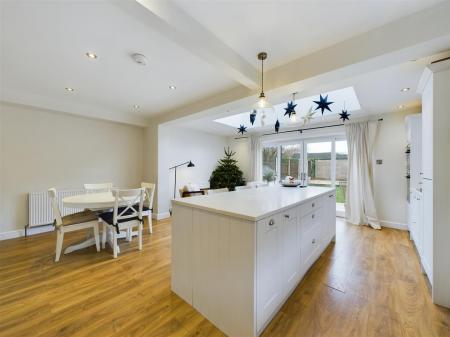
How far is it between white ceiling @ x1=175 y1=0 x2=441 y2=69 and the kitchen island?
1.60 meters

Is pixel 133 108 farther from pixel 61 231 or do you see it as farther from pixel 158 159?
pixel 61 231

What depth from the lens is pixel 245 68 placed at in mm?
2234

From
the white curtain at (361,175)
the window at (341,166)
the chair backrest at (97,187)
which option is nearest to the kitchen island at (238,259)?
the chair backrest at (97,187)

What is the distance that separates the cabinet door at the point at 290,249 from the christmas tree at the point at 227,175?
4215 mm

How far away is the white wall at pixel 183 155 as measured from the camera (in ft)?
15.2

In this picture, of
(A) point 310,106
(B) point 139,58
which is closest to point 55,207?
(B) point 139,58

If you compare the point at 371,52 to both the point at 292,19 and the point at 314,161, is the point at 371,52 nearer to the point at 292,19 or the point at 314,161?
the point at 292,19

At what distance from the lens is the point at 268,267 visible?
1.41 metres

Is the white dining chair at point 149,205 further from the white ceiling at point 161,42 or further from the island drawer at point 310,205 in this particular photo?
the island drawer at point 310,205

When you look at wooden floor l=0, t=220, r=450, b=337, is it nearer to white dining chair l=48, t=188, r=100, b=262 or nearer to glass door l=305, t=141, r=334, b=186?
white dining chair l=48, t=188, r=100, b=262

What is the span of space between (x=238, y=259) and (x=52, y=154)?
4269mm

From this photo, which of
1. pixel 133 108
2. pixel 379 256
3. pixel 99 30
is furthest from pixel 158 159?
pixel 379 256

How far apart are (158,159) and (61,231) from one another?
238 centimetres

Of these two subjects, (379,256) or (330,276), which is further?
(379,256)
